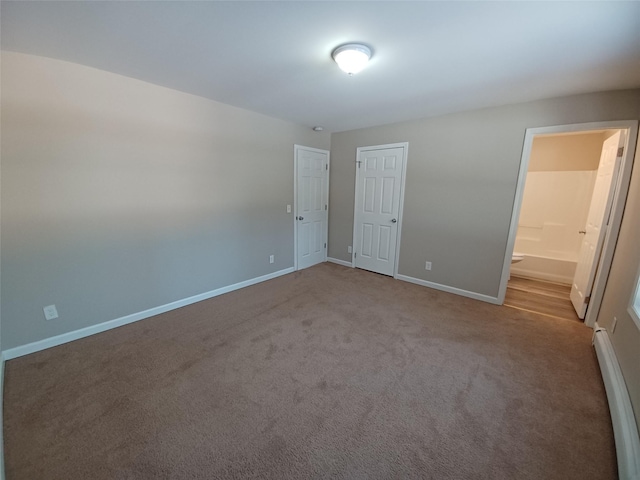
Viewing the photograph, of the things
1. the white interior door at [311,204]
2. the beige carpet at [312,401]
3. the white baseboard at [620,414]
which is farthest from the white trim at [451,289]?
the white interior door at [311,204]

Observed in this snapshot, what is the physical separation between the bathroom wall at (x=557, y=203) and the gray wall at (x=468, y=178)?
1.74 metres

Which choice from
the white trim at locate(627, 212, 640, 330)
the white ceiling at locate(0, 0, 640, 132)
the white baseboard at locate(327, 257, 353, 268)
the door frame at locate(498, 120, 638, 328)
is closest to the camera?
the white ceiling at locate(0, 0, 640, 132)

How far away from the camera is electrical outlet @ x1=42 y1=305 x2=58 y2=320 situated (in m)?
2.18

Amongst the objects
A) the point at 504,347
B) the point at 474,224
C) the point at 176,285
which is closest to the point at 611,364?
the point at 504,347

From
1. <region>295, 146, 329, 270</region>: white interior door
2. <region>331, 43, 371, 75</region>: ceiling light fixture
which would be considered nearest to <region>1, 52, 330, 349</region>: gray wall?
<region>295, 146, 329, 270</region>: white interior door

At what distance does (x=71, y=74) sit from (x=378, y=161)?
3524 mm

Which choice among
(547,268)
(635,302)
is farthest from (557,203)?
(635,302)

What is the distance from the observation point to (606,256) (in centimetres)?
254

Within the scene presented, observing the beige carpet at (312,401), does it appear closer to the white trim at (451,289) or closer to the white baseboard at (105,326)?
the white baseboard at (105,326)

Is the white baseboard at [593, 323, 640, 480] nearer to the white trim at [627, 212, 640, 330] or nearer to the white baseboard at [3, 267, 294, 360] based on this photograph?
the white trim at [627, 212, 640, 330]

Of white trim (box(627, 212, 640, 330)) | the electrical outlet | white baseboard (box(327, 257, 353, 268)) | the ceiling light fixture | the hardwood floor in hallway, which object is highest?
the ceiling light fixture

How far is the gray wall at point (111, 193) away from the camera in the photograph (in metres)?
1.99

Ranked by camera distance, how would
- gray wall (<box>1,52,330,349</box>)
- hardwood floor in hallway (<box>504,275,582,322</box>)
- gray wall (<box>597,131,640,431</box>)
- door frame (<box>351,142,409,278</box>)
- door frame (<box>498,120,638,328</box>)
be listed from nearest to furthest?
1. gray wall (<box>597,131,640,431</box>)
2. gray wall (<box>1,52,330,349</box>)
3. door frame (<box>498,120,638,328</box>)
4. hardwood floor in hallway (<box>504,275,582,322</box>)
5. door frame (<box>351,142,409,278</box>)

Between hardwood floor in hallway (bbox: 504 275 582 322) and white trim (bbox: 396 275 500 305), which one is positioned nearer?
hardwood floor in hallway (bbox: 504 275 582 322)
